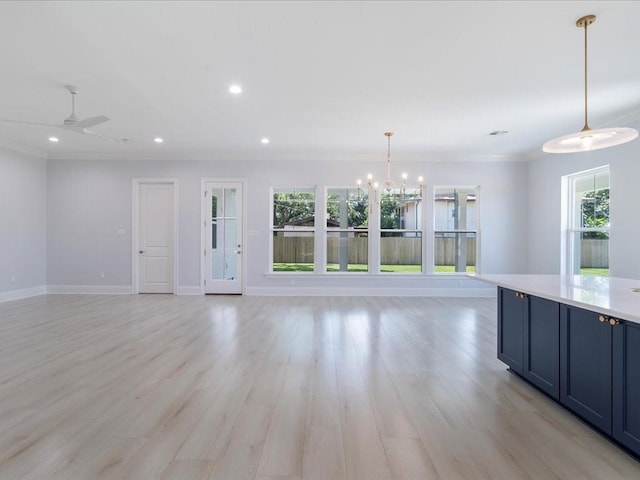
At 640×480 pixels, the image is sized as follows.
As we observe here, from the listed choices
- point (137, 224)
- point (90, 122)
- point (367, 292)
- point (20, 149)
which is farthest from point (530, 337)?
point (20, 149)

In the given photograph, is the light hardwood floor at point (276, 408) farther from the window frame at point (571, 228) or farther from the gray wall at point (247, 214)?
the window frame at point (571, 228)

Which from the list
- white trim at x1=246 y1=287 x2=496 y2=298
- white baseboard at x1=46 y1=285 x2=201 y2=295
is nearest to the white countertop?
white trim at x1=246 y1=287 x2=496 y2=298

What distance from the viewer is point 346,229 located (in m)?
7.15

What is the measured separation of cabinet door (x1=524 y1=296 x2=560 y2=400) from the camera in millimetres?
2369

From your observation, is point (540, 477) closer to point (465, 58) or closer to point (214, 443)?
point (214, 443)

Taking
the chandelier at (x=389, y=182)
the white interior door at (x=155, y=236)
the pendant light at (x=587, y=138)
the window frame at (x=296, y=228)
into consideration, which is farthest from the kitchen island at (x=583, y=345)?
the white interior door at (x=155, y=236)

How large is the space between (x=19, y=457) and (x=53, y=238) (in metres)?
6.56

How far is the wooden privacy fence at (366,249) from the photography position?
7074 mm

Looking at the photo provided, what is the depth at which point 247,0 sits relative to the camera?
238 centimetres

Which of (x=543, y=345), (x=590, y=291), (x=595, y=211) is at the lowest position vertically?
(x=543, y=345)

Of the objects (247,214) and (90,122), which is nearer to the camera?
(90,122)

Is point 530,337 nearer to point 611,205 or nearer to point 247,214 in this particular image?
point 611,205

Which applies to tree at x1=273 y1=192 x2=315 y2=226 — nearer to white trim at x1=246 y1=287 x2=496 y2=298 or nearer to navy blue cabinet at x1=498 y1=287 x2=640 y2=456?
white trim at x1=246 y1=287 x2=496 y2=298

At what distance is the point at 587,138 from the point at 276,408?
3.01 m
